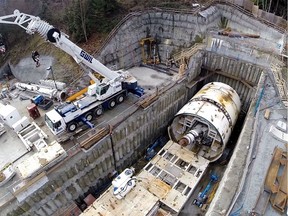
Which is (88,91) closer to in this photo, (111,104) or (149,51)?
(111,104)

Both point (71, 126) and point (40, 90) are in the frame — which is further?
point (40, 90)

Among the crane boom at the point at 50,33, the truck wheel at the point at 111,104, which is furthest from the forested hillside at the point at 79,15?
the truck wheel at the point at 111,104

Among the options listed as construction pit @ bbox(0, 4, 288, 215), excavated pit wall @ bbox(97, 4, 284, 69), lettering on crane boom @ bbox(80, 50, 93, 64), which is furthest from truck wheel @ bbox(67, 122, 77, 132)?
excavated pit wall @ bbox(97, 4, 284, 69)

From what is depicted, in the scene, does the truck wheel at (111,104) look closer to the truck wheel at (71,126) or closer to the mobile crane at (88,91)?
the mobile crane at (88,91)

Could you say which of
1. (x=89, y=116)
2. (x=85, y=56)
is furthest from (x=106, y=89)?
(x=85, y=56)

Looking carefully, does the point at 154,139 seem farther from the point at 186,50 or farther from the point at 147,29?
the point at 147,29
